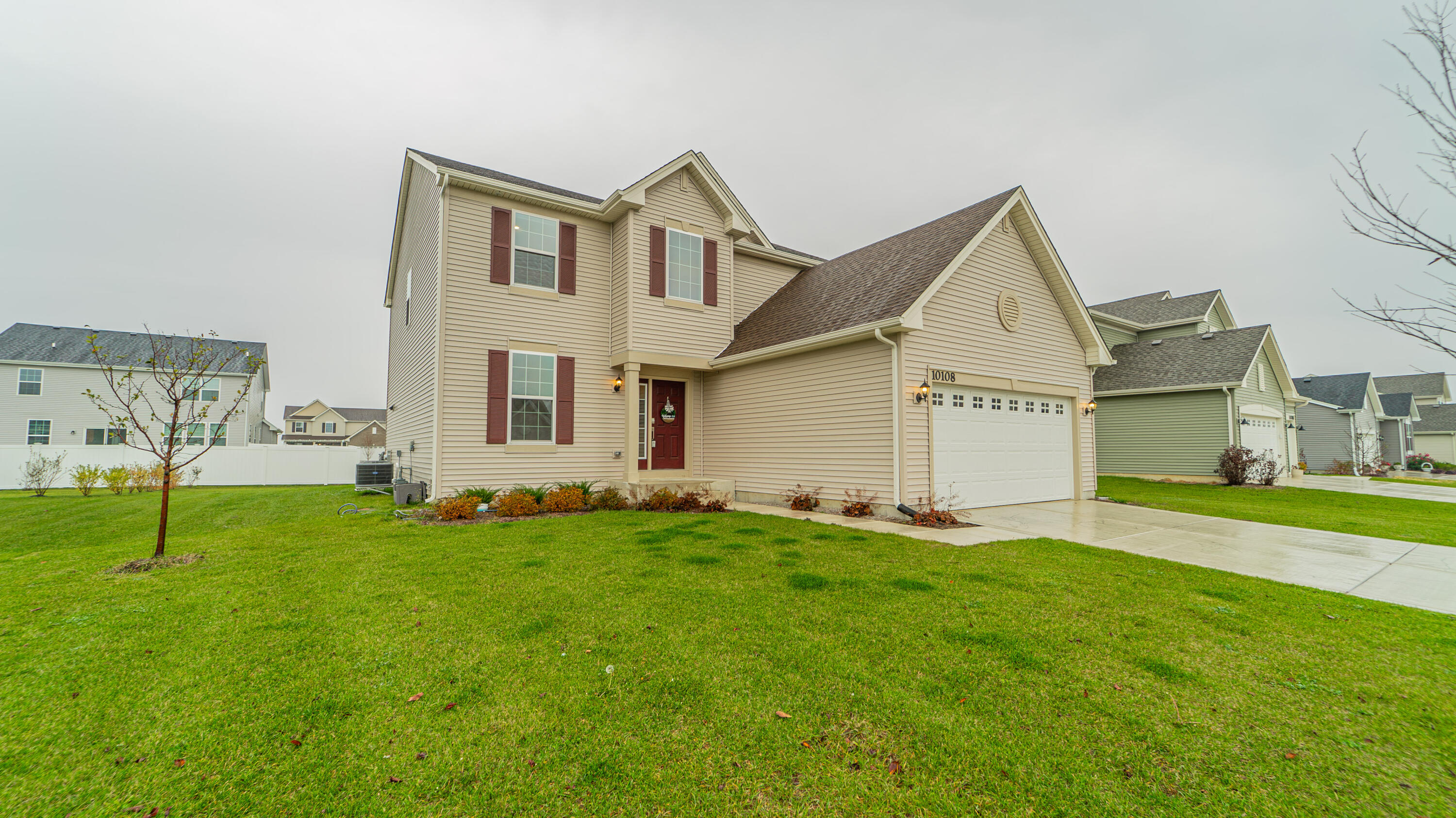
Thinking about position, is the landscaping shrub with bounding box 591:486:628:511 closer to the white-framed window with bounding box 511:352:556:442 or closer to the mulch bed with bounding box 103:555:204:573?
the white-framed window with bounding box 511:352:556:442

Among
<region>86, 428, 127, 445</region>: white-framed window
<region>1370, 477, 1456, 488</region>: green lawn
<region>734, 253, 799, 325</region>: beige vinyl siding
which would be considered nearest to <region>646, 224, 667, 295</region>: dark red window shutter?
<region>734, 253, 799, 325</region>: beige vinyl siding

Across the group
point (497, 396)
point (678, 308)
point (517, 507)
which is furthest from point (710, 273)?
point (517, 507)

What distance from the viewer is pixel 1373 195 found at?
2793 millimetres

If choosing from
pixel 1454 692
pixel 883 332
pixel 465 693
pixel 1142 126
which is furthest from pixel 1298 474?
pixel 465 693

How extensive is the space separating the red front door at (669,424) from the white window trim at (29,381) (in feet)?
95.0

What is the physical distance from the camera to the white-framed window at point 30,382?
21703mm

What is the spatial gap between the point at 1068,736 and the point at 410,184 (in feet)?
51.3

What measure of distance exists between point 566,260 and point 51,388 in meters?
27.9

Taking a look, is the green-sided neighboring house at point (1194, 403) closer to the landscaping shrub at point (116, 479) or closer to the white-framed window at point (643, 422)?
the white-framed window at point (643, 422)

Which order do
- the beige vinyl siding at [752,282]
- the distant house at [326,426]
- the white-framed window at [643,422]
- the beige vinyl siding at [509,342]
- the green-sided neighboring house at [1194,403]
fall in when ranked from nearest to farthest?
the beige vinyl siding at [509,342] < the white-framed window at [643,422] < the beige vinyl siding at [752,282] < the green-sided neighboring house at [1194,403] < the distant house at [326,426]

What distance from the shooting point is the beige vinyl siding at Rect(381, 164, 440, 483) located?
10.4 meters

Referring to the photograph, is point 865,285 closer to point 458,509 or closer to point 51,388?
point 458,509

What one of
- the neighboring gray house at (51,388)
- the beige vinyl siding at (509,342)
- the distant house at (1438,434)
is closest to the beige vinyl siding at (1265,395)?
the beige vinyl siding at (509,342)

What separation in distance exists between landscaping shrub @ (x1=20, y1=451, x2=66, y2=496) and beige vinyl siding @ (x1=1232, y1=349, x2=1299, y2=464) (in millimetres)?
35358
